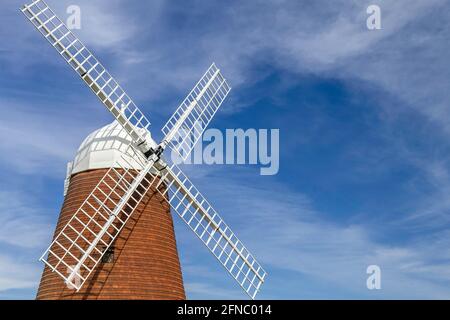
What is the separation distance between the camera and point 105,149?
18.6 meters

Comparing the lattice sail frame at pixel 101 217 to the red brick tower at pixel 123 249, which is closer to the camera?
the lattice sail frame at pixel 101 217

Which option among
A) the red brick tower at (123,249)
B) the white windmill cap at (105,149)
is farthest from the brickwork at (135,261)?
the white windmill cap at (105,149)

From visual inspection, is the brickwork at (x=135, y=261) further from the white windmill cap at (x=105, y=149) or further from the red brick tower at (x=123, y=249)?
the white windmill cap at (x=105, y=149)

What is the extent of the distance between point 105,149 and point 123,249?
343cm

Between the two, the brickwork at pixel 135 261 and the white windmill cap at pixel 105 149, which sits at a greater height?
the white windmill cap at pixel 105 149

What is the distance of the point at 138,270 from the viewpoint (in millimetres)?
17547

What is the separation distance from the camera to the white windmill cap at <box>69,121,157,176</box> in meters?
18.4

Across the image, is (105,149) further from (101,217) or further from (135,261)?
(135,261)

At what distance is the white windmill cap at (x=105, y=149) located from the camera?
60.5 ft

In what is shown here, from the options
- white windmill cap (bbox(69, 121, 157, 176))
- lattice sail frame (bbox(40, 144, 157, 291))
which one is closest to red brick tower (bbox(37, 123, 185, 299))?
white windmill cap (bbox(69, 121, 157, 176))
